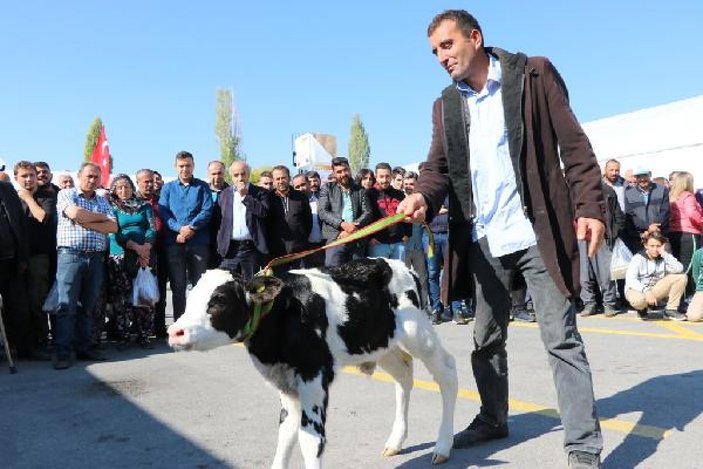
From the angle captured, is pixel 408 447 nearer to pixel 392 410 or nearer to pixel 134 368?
pixel 392 410

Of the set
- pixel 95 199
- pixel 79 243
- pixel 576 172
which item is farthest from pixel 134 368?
pixel 576 172

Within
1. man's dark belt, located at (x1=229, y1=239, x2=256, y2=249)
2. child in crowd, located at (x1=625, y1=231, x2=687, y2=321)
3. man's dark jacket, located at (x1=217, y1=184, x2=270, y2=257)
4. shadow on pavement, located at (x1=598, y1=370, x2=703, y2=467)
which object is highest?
man's dark jacket, located at (x1=217, y1=184, x2=270, y2=257)

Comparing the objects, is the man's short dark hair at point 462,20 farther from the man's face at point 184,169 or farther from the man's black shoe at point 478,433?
the man's face at point 184,169

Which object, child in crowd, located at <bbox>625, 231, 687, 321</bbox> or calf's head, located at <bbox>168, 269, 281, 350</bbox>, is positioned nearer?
calf's head, located at <bbox>168, 269, 281, 350</bbox>

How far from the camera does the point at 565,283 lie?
340 centimetres

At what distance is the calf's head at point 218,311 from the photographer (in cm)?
297

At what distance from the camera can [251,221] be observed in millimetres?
7930

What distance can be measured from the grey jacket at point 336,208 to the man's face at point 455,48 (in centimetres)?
543

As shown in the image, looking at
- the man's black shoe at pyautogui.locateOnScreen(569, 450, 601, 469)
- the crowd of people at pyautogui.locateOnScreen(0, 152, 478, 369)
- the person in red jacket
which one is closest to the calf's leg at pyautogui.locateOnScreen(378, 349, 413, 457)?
the man's black shoe at pyautogui.locateOnScreen(569, 450, 601, 469)

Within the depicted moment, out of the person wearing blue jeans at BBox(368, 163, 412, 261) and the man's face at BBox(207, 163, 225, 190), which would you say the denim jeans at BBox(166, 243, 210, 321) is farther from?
the person wearing blue jeans at BBox(368, 163, 412, 261)

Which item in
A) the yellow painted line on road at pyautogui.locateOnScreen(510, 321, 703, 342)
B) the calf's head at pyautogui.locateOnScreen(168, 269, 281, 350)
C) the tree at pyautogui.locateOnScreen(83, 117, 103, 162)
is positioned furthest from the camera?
the tree at pyautogui.locateOnScreen(83, 117, 103, 162)

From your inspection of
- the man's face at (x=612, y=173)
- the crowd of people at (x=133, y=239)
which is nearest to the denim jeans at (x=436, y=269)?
the crowd of people at (x=133, y=239)

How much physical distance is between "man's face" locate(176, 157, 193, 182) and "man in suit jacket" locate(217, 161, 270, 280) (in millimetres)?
578

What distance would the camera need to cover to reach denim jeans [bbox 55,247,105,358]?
23.0ft
